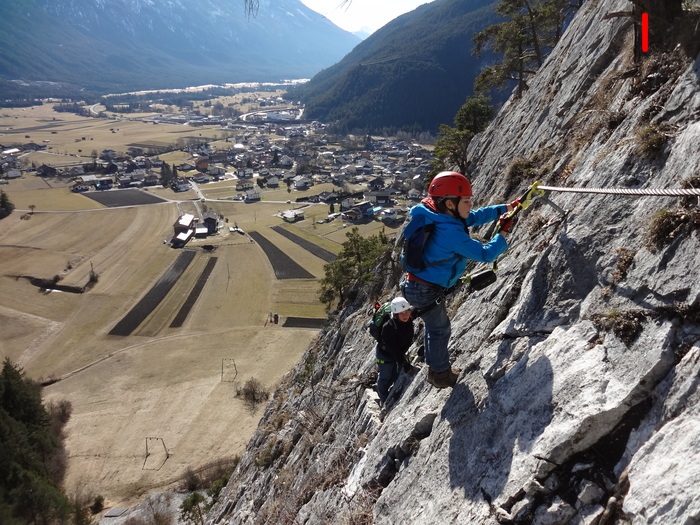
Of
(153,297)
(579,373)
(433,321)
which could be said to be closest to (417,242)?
(433,321)

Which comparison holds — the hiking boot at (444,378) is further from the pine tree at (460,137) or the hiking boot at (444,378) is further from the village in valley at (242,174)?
the village in valley at (242,174)

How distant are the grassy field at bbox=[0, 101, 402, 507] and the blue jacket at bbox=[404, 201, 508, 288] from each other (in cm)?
3357

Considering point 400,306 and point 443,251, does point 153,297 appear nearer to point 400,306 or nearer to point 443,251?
point 400,306

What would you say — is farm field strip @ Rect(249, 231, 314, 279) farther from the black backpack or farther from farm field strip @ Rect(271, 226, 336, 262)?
the black backpack

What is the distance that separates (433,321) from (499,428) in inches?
85.1

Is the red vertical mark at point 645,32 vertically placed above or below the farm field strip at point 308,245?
above

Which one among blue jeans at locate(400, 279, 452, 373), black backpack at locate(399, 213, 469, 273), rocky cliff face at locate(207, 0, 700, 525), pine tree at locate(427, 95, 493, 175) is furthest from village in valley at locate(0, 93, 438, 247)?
black backpack at locate(399, 213, 469, 273)

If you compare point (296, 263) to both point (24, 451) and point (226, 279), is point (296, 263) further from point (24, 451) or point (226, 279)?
point (24, 451)

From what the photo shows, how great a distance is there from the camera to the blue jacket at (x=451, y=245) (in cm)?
643

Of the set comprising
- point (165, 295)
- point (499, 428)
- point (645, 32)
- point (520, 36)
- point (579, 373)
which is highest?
point (520, 36)

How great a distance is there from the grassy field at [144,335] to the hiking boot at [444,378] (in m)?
32.3

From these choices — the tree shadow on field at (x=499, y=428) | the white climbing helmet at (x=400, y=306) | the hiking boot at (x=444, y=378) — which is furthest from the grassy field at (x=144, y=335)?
the tree shadow on field at (x=499, y=428)

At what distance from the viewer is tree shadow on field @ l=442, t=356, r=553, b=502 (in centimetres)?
546

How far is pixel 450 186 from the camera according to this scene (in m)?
6.61
